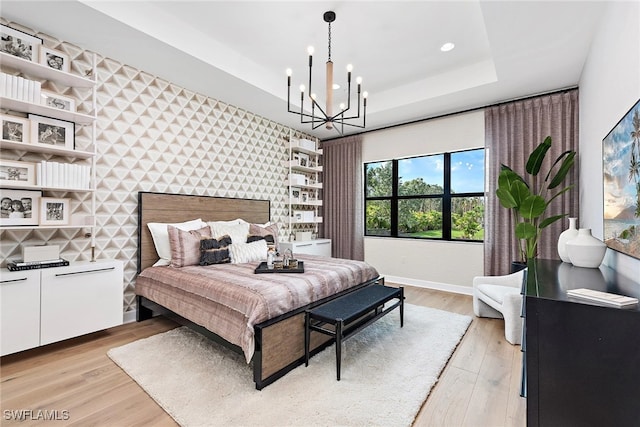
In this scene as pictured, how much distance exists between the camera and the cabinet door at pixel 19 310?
2.12 metres

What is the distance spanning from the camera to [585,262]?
1933mm

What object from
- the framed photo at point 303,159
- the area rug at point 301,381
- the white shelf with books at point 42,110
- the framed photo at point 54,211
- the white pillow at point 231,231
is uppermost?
the framed photo at point 303,159

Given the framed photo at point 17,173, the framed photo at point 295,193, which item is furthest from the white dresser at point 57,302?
the framed photo at point 295,193

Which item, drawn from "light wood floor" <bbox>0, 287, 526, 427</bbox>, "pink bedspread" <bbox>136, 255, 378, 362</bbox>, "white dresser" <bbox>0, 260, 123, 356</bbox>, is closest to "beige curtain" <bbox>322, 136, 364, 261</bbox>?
"pink bedspread" <bbox>136, 255, 378, 362</bbox>

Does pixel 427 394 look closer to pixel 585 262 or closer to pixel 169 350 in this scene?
pixel 585 262

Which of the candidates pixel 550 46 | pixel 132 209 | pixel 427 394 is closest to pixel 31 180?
pixel 132 209

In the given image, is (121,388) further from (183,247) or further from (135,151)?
(135,151)

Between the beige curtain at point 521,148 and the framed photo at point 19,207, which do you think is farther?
the beige curtain at point 521,148

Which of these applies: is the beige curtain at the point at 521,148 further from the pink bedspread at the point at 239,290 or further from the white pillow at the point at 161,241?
the white pillow at the point at 161,241

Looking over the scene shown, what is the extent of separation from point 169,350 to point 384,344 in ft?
6.06

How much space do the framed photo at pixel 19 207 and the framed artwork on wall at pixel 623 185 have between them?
13.7 ft

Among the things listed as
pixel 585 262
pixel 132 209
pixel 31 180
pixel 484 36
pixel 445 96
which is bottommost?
pixel 585 262

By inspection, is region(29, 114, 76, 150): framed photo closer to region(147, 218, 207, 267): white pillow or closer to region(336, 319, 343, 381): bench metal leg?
region(147, 218, 207, 267): white pillow

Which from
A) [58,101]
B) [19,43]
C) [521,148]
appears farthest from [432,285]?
[19,43]
